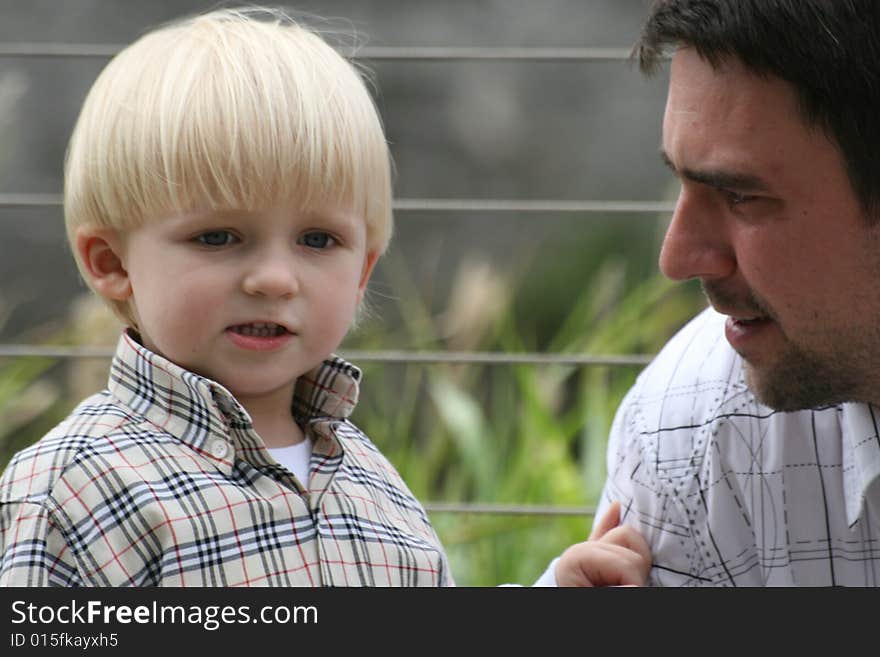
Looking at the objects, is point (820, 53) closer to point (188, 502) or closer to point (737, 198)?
point (737, 198)

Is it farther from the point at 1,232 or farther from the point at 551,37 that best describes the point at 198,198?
the point at 551,37

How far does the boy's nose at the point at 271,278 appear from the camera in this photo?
47.1 inches

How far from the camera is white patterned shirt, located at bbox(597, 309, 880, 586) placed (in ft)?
4.72

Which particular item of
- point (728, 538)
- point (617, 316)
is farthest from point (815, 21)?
point (617, 316)

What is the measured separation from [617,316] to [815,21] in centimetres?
118

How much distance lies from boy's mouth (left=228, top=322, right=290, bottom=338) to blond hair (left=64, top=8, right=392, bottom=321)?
11 cm

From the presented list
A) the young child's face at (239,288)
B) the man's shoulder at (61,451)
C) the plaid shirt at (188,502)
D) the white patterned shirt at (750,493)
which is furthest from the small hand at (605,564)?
the man's shoulder at (61,451)

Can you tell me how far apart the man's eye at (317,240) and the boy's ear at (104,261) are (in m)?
0.17

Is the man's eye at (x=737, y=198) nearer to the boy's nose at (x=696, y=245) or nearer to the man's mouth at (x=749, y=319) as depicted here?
the boy's nose at (x=696, y=245)

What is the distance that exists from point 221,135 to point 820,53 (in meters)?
0.59

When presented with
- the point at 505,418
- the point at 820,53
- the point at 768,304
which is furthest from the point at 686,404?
the point at 505,418

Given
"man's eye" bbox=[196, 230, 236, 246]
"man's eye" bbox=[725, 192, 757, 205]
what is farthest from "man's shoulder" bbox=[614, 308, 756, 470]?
"man's eye" bbox=[196, 230, 236, 246]

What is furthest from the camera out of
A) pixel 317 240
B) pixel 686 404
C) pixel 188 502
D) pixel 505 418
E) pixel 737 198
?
pixel 505 418

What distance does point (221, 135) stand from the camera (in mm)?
1205
